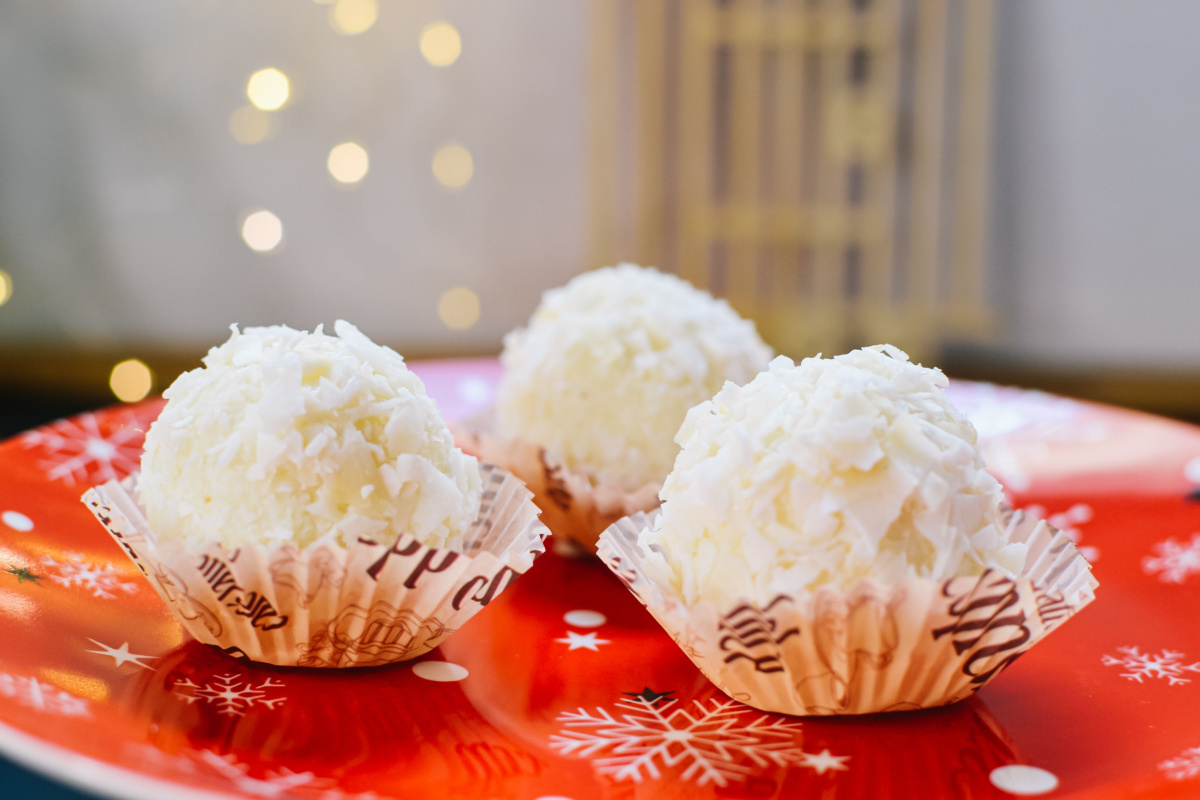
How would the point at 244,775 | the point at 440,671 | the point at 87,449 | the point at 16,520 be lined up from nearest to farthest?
the point at 244,775 → the point at 440,671 → the point at 16,520 → the point at 87,449

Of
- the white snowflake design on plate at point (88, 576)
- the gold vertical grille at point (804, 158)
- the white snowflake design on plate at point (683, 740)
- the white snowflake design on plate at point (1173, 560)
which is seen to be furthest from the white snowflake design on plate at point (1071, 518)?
the gold vertical grille at point (804, 158)

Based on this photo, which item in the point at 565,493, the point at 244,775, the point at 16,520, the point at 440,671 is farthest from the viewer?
the point at 565,493

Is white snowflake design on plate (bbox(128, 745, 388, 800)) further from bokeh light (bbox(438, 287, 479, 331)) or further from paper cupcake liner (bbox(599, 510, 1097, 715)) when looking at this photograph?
bokeh light (bbox(438, 287, 479, 331))

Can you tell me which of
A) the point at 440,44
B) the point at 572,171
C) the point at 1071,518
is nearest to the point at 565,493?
the point at 1071,518

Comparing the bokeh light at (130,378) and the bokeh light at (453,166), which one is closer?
the bokeh light at (130,378)

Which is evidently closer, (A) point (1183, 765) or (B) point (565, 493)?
(A) point (1183, 765)

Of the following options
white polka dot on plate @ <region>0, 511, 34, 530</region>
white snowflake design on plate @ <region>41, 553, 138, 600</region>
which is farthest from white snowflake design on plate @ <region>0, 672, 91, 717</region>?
white polka dot on plate @ <region>0, 511, 34, 530</region>

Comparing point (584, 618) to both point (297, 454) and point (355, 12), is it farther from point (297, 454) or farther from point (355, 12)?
point (355, 12)

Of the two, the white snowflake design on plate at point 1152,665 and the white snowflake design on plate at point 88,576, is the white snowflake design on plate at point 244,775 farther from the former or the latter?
the white snowflake design on plate at point 1152,665
